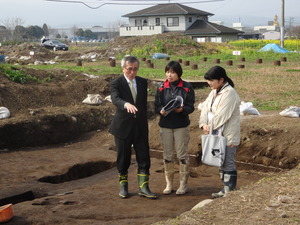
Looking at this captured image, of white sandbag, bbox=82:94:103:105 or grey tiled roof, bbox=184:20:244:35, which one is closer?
white sandbag, bbox=82:94:103:105

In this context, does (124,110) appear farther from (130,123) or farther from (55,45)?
(55,45)

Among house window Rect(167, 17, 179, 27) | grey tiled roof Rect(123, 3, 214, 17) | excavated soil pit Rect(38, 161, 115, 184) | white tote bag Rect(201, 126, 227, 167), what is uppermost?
grey tiled roof Rect(123, 3, 214, 17)

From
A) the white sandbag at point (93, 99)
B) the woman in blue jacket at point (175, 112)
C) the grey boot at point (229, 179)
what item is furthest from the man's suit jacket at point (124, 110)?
the white sandbag at point (93, 99)

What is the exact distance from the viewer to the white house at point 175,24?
61.1 meters

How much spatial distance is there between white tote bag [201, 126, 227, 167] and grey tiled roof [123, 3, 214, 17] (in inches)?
2246

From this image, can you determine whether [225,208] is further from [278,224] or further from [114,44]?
[114,44]

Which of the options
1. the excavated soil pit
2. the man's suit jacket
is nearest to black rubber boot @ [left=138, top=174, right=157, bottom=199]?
the man's suit jacket

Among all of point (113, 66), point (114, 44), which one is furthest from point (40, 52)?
point (113, 66)

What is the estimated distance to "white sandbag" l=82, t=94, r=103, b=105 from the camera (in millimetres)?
13781

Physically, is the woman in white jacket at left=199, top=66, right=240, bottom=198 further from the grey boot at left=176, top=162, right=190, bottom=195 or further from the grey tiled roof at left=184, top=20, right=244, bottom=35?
the grey tiled roof at left=184, top=20, right=244, bottom=35

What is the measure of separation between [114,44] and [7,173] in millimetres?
32934

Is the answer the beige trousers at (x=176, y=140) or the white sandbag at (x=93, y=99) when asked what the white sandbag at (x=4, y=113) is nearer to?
the white sandbag at (x=93, y=99)

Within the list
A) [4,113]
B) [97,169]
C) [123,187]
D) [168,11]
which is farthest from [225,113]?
[168,11]

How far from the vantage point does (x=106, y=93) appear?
15.1 m
